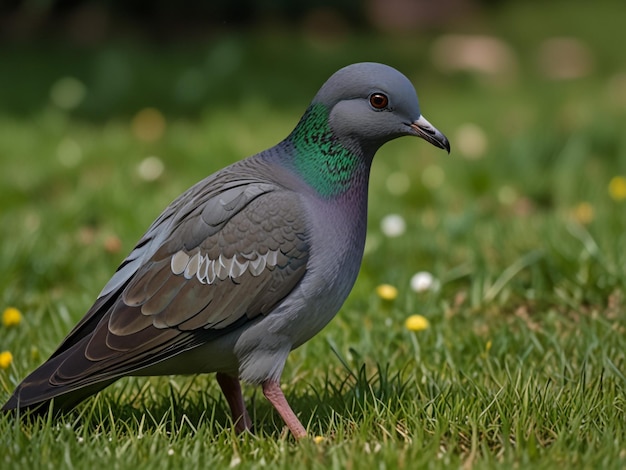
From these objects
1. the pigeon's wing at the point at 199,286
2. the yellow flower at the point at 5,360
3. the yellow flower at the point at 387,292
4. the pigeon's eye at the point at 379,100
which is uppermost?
the pigeon's eye at the point at 379,100

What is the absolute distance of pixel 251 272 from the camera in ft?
10.4

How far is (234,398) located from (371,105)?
113 centimetres

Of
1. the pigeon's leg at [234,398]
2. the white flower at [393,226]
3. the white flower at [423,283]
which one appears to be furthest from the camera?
the white flower at [393,226]

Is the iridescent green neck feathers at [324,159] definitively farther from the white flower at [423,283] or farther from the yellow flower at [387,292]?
the white flower at [423,283]

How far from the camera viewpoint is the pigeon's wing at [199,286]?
3.10 meters

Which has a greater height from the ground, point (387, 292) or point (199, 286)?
point (199, 286)

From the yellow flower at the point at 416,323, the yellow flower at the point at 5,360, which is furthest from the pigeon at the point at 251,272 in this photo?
the yellow flower at the point at 416,323

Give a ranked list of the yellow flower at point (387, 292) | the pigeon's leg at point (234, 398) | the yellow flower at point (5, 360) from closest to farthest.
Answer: the pigeon's leg at point (234, 398) → the yellow flower at point (5, 360) → the yellow flower at point (387, 292)

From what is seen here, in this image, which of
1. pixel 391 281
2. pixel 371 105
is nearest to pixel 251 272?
pixel 371 105

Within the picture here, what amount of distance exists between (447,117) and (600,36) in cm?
588

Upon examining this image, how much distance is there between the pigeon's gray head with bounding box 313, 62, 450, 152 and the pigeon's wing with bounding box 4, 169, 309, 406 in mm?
315

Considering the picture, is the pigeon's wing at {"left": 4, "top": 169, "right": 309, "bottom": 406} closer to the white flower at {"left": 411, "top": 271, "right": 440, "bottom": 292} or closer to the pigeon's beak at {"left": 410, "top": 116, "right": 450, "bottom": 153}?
the pigeon's beak at {"left": 410, "top": 116, "right": 450, "bottom": 153}

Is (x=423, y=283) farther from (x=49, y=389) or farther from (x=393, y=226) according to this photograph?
(x=49, y=389)

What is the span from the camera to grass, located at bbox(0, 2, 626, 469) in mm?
3020
